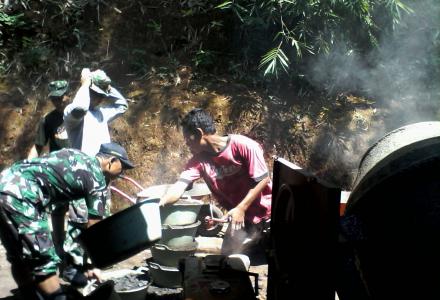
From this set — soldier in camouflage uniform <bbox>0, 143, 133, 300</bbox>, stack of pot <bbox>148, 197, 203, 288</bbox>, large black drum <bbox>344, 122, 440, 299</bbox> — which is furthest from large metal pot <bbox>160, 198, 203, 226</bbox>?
large black drum <bbox>344, 122, 440, 299</bbox>

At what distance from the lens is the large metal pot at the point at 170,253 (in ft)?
15.4

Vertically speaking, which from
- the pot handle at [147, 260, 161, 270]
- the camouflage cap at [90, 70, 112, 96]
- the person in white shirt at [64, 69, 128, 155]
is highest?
the camouflage cap at [90, 70, 112, 96]

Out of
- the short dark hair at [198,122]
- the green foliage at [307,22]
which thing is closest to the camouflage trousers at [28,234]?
the short dark hair at [198,122]

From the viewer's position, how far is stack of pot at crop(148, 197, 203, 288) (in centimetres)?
469

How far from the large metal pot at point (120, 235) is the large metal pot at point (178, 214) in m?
1.22

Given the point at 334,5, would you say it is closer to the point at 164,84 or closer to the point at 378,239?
the point at 164,84

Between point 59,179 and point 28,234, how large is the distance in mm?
477

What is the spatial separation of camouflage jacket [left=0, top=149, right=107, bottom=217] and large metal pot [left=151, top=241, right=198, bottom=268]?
125 cm

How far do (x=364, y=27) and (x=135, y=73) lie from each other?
4.50 meters

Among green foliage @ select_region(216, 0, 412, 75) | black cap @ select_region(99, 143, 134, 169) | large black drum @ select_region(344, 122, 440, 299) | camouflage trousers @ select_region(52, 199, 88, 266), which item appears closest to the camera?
large black drum @ select_region(344, 122, 440, 299)

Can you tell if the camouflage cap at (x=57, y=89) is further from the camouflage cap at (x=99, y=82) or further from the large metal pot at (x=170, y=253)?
the large metal pot at (x=170, y=253)

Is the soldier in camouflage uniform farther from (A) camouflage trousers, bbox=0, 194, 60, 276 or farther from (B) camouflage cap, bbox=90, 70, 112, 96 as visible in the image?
(B) camouflage cap, bbox=90, 70, 112, 96

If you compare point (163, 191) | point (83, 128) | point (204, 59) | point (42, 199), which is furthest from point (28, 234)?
point (204, 59)

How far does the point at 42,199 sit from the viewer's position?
3.60m
